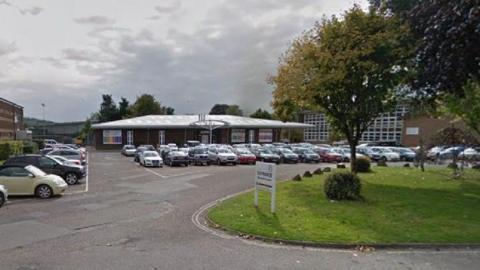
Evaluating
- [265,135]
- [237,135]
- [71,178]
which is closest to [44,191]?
[71,178]

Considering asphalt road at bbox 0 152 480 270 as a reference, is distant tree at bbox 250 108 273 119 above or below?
above

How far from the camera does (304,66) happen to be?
19797mm

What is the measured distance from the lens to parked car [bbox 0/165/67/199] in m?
15.5

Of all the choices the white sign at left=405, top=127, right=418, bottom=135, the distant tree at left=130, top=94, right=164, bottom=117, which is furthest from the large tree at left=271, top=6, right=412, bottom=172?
the distant tree at left=130, top=94, right=164, bottom=117

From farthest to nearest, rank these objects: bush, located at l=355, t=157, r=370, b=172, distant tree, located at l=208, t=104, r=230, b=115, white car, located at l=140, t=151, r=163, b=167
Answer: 1. distant tree, located at l=208, t=104, r=230, b=115
2. white car, located at l=140, t=151, r=163, b=167
3. bush, located at l=355, t=157, r=370, b=172

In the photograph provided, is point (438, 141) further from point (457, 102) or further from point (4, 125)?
point (4, 125)

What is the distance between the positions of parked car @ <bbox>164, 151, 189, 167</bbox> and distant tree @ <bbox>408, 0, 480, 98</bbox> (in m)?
21.6

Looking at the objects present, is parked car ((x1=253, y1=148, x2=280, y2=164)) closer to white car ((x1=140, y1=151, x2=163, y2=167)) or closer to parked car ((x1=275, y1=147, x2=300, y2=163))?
parked car ((x1=275, y1=147, x2=300, y2=163))

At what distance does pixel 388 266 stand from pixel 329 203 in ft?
19.5

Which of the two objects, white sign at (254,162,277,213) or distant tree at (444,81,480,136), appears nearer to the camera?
white sign at (254,162,277,213)

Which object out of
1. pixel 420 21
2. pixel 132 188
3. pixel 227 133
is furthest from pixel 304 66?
pixel 227 133

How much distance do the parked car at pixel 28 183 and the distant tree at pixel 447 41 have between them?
48.8ft

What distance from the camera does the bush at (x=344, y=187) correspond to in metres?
13.6

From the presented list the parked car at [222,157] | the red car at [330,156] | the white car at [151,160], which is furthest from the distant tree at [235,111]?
the white car at [151,160]
